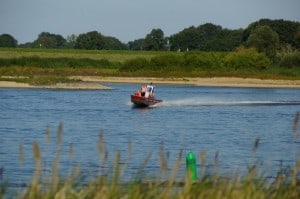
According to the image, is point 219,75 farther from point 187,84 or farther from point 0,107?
point 0,107

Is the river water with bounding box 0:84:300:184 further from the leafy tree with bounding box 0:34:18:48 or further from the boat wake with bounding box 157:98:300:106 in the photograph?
the leafy tree with bounding box 0:34:18:48

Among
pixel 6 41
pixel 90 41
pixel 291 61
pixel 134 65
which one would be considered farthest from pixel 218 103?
pixel 6 41

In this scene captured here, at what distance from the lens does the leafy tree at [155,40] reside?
446 ft

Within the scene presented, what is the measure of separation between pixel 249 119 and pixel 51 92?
24466 millimetres

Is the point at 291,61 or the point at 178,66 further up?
the point at 291,61

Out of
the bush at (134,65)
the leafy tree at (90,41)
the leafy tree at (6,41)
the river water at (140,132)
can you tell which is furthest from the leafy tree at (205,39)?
the river water at (140,132)

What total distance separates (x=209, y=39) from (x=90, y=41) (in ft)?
63.9

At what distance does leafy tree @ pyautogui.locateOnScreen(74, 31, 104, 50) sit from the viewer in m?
134

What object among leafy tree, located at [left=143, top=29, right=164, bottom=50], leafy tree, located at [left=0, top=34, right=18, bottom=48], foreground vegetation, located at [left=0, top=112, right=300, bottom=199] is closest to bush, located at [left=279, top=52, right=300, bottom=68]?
leafy tree, located at [left=143, top=29, right=164, bottom=50]

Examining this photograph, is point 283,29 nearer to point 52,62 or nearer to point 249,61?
point 249,61

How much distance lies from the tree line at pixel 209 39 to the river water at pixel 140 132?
1478 inches

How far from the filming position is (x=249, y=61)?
90188 millimetres

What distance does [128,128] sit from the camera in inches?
1348

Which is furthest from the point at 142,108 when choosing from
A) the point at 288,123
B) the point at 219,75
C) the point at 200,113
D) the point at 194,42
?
the point at 194,42
